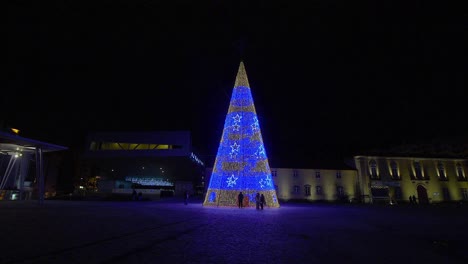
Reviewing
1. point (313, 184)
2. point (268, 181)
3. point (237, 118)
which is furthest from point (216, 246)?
point (313, 184)

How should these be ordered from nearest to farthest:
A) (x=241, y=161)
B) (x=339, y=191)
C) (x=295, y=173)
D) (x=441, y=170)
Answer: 1. (x=241, y=161)
2. (x=295, y=173)
3. (x=339, y=191)
4. (x=441, y=170)

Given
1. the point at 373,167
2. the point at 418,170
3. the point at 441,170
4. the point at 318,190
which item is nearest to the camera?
the point at 318,190

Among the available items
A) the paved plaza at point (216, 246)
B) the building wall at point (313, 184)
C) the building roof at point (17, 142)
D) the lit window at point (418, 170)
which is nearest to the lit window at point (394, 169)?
the lit window at point (418, 170)

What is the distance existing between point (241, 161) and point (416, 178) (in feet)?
113

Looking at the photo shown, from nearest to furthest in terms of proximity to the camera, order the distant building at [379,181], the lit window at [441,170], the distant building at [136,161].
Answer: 1. the distant building at [379,181]
2. the lit window at [441,170]
3. the distant building at [136,161]

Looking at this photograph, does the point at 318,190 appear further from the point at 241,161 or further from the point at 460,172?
the point at 241,161

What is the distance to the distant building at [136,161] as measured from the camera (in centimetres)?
4959

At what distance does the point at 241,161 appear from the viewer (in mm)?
20391

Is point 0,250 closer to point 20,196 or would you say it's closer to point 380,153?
point 20,196

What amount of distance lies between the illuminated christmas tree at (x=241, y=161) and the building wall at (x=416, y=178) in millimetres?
25840

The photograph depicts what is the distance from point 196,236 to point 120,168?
50063mm

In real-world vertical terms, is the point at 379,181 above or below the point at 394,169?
below

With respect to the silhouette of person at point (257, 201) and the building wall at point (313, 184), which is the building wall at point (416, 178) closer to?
the building wall at point (313, 184)

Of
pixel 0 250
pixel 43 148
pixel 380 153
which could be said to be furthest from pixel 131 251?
pixel 380 153
